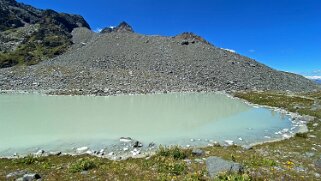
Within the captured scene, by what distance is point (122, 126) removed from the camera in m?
27.8

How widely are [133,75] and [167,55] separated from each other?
24197 mm

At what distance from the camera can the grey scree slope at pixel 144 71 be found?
67.5 m

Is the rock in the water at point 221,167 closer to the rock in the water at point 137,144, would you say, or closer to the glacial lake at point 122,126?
the rock in the water at point 137,144

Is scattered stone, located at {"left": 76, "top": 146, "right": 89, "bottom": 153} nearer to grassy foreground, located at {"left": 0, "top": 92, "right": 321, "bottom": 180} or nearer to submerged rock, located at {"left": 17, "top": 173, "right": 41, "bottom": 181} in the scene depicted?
grassy foreground, located at {"left": 0, "top": 92, "right": 321, "bottom": 180}

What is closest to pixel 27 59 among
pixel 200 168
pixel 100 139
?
pixel 100 139

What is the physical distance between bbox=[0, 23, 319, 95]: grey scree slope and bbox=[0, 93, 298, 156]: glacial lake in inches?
937

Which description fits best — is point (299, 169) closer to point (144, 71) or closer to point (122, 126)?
point (122, 126)

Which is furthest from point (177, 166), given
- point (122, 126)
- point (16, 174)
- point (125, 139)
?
point (122, 126)

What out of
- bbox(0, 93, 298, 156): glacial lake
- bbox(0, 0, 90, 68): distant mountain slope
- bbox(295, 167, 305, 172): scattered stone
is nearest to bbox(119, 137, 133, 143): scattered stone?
bbox(0, 93, 298, 156): glacial lake

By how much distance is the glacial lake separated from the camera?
868 inches

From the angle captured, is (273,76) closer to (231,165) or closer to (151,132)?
(151,132)

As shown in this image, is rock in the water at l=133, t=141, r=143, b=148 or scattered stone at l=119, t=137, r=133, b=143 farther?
scattered stone at l=119, t=137, r=133, b=143

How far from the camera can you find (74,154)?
61.0ft

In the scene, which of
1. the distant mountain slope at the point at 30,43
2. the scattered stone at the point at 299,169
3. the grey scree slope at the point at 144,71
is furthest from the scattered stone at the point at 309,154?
the distant mountain slope at the point at 30,43
